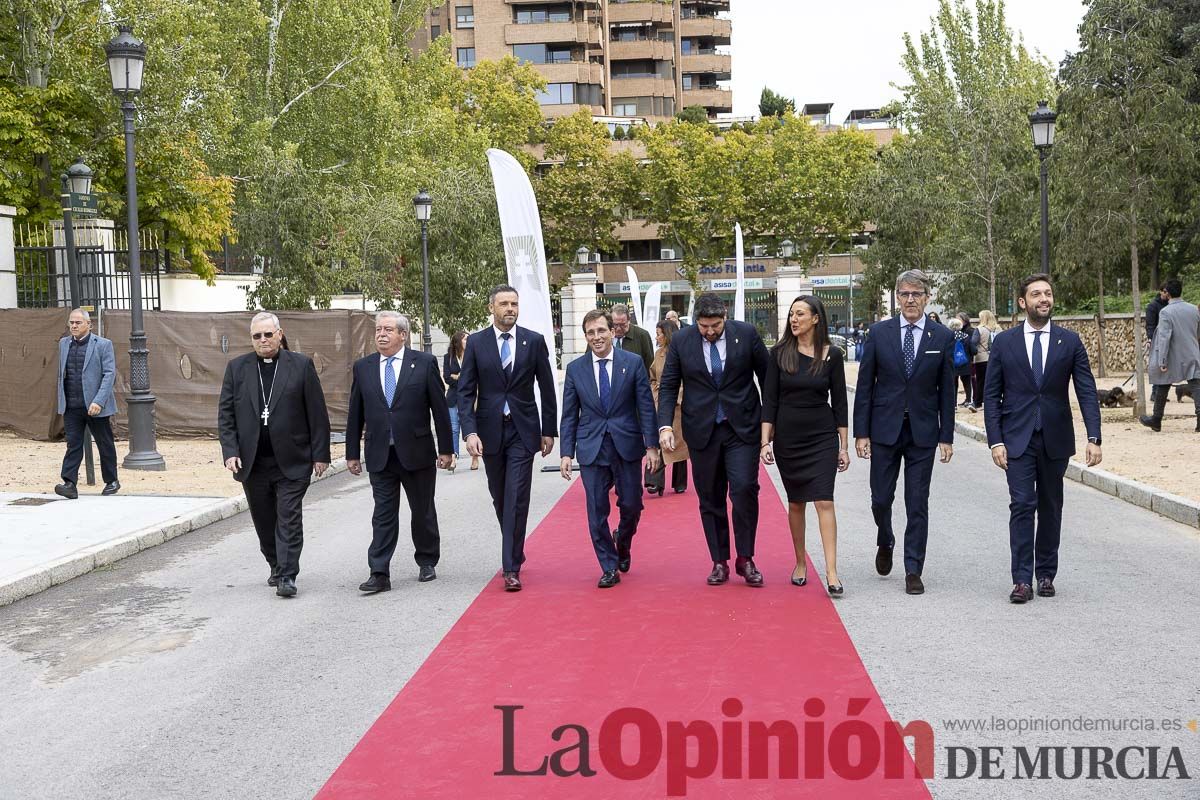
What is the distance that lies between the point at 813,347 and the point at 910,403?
27.6 inches

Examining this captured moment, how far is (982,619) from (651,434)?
2.38 m

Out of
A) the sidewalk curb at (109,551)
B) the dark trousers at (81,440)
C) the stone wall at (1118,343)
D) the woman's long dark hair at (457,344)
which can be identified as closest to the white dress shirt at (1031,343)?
the sidewalk curb at (109,551)

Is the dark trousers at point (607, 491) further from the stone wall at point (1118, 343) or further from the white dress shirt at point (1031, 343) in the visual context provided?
the stone wall at point (1118, 343)

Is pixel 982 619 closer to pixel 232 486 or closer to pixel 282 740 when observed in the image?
pixel 282 740

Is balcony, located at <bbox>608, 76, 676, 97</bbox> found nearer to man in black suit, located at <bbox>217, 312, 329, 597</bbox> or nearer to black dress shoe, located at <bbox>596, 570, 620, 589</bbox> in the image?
man in black suit, located at <bbox>217, 312, 329, 597</bbox>

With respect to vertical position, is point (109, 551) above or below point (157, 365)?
below

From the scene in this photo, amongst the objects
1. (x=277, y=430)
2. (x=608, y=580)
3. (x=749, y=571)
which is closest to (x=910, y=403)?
(x=749, y=571)

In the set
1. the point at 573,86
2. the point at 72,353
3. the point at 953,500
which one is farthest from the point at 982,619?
the point at 573,86

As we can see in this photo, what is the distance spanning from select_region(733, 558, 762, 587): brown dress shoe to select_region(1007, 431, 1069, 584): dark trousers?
1.57 metres

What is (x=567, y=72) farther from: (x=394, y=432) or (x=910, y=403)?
(x=910, y=403)

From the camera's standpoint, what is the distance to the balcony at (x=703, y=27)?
299ft

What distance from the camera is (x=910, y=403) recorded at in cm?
785

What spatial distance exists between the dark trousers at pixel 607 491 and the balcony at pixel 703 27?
3442 inches

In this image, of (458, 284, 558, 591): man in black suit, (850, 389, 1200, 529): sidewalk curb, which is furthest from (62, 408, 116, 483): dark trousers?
(850, 389, 1200, 529): sidewalk curb
